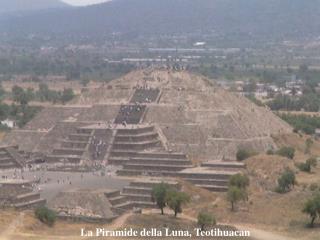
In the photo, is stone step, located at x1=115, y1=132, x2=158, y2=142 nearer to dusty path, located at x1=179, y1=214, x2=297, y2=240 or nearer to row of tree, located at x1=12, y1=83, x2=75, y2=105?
dusty path, located at x1=179, y1=214, x2=297, y2=240

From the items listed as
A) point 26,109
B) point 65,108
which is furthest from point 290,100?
point 65,108

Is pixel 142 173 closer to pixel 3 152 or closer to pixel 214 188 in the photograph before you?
pixel 214 188

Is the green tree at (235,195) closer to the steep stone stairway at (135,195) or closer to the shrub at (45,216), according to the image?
the steep stone stairway at (135,195)

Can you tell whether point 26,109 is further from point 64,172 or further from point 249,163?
point 249,163

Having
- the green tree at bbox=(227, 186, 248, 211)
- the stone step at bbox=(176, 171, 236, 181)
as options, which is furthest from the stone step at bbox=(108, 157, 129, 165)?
the green tree at bbox=(227, 186, 248, 211)

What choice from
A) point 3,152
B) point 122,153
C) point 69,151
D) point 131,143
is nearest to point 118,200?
point 122,153

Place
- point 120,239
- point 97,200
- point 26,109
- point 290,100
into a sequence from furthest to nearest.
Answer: point 290,100 < point 26,109 < point 97,200 < point 120,239
